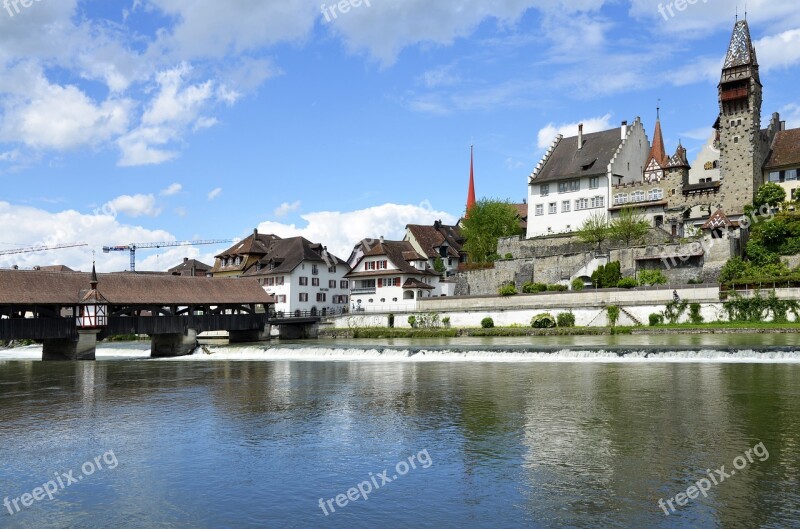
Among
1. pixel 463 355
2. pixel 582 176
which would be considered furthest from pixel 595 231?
pixel 463 355

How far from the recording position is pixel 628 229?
193 ft

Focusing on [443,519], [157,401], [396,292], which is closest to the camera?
[443,519]

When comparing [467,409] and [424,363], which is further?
[424,363]

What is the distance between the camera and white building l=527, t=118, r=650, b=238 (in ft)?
220

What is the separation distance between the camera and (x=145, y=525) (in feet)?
38.1

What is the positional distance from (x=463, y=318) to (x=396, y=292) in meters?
13.4

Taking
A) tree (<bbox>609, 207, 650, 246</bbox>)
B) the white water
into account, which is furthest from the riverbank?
the white water

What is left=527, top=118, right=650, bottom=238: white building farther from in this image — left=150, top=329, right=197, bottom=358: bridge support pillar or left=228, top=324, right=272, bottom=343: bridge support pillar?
left=150, top=329, right=197, bottom=358: bridge support pillar

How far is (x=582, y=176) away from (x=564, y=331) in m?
22.2

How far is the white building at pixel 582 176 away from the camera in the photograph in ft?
220

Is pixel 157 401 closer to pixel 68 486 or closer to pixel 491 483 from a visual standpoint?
pixel 68 486

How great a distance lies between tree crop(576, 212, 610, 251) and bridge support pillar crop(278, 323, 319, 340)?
24.1 metres

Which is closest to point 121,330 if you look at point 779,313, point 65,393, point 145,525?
point 65,393

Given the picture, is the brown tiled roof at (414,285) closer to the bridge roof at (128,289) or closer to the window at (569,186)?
the window at (569,186)
